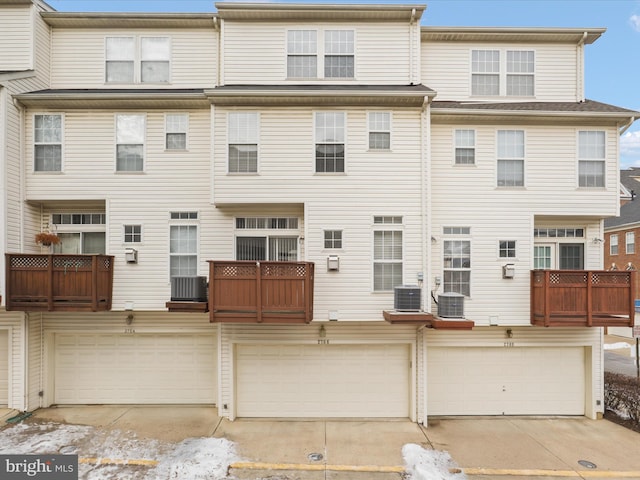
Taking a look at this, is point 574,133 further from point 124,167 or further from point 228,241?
point 124,167

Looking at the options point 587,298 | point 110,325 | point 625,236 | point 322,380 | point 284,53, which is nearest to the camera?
point 587,298

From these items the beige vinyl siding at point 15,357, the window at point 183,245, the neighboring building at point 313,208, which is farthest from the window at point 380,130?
the beige vinyl siding at point 15,357

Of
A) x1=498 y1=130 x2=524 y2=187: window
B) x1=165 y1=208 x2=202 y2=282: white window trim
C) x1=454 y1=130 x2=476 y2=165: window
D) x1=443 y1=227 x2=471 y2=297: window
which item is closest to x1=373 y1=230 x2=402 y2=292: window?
x1=443 y1=227 x2=471 y2=297: window

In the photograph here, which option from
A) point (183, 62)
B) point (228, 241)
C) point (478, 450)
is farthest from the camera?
point (183, 62)

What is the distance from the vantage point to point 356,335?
28.7 ft

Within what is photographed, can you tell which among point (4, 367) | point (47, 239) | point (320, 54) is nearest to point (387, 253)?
point (320, 54)

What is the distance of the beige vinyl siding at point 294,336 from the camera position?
28.6 feet

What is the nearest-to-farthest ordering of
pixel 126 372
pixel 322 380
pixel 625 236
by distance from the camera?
1. pixel 322 380
2. pixel 126 372
3. pixel 625 236

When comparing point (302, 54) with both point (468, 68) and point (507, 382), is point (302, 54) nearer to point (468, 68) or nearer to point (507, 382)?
point (468, 68)

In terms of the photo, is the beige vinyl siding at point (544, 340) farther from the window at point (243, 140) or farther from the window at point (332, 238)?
the window at point (243, 140)

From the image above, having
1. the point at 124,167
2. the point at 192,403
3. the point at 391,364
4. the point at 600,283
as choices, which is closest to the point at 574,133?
the point at 600,283

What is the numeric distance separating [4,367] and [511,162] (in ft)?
47.4

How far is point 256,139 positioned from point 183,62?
3.47 meters

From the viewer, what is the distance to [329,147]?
28.1ft
